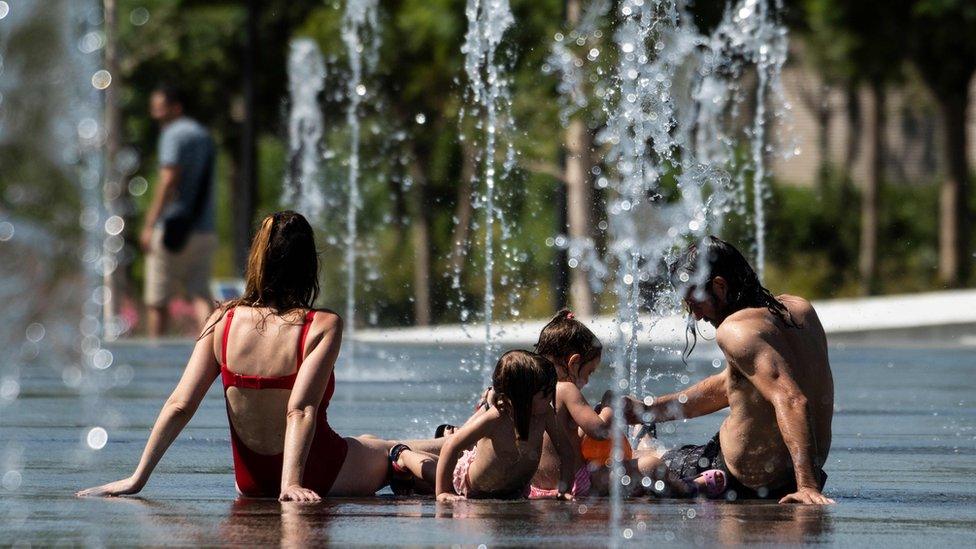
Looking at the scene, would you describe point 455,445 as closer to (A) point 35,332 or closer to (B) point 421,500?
(B) point 421,500

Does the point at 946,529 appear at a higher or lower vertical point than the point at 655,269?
lower

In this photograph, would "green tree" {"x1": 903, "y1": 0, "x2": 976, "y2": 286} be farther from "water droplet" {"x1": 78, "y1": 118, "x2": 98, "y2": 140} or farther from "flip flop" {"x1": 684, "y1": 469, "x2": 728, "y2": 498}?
"flip flop" {"x1": 684, "y1": 469, "x2": 728, "y2": 498}

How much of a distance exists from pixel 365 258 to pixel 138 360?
13.4 meters

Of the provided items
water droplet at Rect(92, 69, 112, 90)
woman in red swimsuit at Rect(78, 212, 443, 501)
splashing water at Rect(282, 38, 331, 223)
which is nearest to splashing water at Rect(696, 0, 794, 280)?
splashing water at Rect(282, 38, 331, 223)

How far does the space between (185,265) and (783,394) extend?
9.07m

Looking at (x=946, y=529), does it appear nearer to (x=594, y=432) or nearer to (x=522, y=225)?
(x=594, y=432)

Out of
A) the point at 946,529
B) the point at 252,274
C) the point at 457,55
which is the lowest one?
the point at 946,529

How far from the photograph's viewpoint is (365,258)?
2770 centimetres

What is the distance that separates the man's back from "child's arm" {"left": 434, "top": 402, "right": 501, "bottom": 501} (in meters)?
0.83

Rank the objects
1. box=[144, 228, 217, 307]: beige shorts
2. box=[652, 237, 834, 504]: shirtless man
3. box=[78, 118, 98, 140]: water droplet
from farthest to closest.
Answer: box=[78, 118, 98, 140]: water droplet
box=[144, 228, 217, 307]: beige shorts
box=[652, 237, 834, 504]: shirtless man

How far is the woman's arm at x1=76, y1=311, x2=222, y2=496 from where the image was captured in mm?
6121

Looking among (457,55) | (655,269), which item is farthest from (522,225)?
(655,269)

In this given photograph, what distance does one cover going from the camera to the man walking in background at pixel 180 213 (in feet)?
45.3

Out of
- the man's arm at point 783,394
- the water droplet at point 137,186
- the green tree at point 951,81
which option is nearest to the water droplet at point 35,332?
the water droplet at point 137,186
